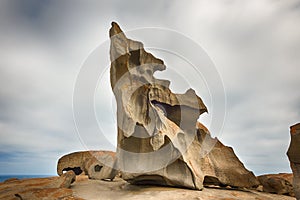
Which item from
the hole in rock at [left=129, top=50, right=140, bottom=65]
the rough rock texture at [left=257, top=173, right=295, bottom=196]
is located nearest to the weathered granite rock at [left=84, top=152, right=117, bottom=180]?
the hole in rock at [left=129, top=50, right=140, bottom=65]

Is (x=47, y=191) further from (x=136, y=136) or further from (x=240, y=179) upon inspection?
(x=240, y=179)

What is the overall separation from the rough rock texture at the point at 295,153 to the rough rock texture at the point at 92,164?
810cm

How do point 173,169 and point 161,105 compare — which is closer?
point 173,169

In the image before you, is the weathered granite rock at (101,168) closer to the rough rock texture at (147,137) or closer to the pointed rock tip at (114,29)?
the rough rock texture at (147,137)

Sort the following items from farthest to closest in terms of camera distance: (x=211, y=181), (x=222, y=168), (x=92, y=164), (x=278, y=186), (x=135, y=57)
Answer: (x=92, y=164), (x=222, y=168), (x=211, y=181), (x=278, y=186), (x=135, y=57)

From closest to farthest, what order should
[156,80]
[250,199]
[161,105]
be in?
[250,199] → [156,80] → [161,105]

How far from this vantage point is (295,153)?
821 cm

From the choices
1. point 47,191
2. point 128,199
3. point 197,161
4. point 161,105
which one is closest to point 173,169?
point 197,161

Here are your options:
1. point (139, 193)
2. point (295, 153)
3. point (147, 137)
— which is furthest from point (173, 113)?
point (295, 153)

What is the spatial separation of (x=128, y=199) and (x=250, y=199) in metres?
4.47

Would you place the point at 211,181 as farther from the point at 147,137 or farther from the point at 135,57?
the point at 135,57

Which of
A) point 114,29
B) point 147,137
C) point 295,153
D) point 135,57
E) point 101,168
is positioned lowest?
point 295,153

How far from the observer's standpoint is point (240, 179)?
39.1 feet

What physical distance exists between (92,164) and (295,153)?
10297 mm
